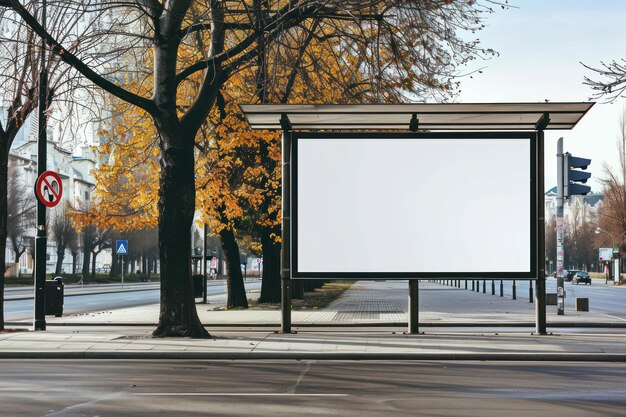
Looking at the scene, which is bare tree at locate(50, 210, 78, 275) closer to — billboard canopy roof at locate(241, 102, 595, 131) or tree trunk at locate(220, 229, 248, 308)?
tree trunk at locate(220, 229, 248, 308)

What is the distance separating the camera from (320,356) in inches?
563

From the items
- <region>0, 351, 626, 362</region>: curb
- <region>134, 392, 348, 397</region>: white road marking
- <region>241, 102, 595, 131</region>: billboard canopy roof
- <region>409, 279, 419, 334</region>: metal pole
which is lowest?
<region>0, 351, 626, 362</region>: curb

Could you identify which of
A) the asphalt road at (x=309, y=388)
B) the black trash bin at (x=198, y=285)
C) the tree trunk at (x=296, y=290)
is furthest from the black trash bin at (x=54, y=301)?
the tree trunk at (x=296, y=290)

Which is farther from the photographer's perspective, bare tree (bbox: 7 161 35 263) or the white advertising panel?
the white advertising panel

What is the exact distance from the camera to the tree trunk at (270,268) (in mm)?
32287

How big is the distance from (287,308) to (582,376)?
7.33 metres

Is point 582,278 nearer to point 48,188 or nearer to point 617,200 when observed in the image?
point 617,200

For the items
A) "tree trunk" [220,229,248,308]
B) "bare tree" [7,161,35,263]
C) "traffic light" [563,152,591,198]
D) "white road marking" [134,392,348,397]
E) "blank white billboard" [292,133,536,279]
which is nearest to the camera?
"white road marking" [134,392,348,397]

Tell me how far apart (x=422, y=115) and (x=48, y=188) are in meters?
8.10

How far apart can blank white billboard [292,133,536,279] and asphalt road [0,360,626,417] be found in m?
4.03

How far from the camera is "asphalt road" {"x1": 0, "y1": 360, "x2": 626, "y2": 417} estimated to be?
8922 millimetres

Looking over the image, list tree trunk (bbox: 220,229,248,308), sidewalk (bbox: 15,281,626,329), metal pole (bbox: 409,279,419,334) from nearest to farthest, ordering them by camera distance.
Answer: metal pole (bbox: 409,279,419,334)
sidewalk (bbox: 15,281,626,329)
tree trunk (bbox: 220,229,248,308)

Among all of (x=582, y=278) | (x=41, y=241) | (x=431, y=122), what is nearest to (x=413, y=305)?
(x=431, y=122)

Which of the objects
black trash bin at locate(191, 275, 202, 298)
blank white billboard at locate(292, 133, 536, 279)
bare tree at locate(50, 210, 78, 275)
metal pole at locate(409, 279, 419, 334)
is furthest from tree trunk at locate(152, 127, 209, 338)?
bare tree at locate(50, 210, 78, 275)
